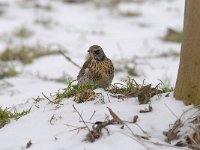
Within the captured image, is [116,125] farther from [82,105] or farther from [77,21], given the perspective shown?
[77,21]

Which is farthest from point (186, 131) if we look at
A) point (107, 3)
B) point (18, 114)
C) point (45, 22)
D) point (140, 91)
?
point (107, 3)

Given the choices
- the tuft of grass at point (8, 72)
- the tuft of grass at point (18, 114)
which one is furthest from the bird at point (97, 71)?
the tuft of grass at point (8, 72)

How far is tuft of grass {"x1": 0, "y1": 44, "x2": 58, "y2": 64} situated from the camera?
809 cm

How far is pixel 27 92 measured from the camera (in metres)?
6.50

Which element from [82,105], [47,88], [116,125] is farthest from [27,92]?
[116,125]

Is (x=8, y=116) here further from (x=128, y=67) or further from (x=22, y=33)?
(x=22, y=33)

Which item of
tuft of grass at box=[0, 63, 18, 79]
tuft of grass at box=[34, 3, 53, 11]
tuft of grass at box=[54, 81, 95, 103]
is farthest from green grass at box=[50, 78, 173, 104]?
tuft of grass at box=[34, 3, 53, 11]

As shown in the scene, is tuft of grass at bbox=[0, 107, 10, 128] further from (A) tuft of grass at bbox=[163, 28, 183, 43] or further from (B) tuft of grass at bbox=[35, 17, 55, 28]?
(B) tuft of grass at bbox=[35, 17, 55, 28]

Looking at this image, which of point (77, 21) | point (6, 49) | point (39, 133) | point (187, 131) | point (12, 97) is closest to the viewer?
point (187, 131)

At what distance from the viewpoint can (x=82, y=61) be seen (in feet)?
26.2

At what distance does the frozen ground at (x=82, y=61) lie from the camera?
3539 mm

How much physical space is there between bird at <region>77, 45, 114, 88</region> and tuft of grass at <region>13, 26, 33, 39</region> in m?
4.64

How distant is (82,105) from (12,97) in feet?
7.98

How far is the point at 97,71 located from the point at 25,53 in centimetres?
372
